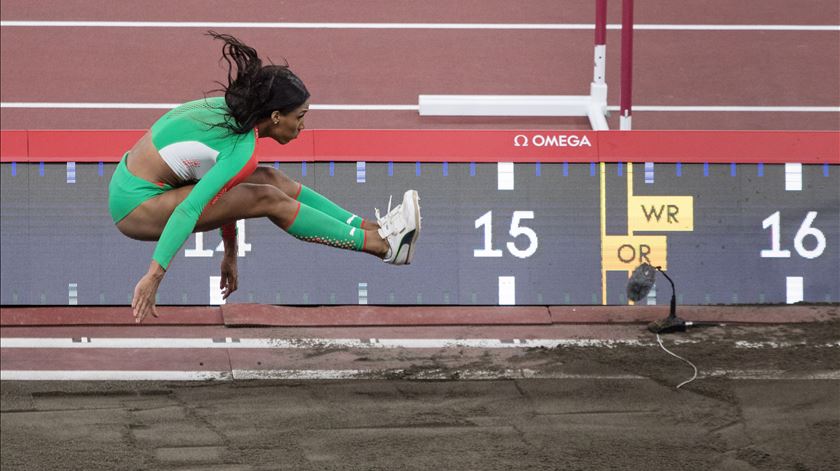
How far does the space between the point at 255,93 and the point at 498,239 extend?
13.4ft

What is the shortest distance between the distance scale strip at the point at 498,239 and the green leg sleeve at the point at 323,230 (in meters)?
3.33

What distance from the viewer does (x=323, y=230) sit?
6492 millimetres

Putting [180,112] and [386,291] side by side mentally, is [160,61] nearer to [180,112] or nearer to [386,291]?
[386,291]

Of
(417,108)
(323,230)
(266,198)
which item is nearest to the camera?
(266,198)

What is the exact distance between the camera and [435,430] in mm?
7906

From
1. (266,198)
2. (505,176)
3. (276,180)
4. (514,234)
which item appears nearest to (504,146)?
(505,176)

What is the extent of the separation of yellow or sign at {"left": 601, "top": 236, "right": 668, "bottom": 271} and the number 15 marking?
1.66ft

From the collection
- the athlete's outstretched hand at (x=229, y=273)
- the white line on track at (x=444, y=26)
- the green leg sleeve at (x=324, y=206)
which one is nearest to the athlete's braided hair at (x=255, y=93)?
the green leg sleeve at (x=324, y=206)

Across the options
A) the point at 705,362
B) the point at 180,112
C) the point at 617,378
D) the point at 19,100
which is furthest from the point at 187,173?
the point at 19,100

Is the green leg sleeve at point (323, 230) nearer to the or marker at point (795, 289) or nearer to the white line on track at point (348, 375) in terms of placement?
the white line on track at point (348, 375)

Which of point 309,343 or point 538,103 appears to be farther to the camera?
point 538,103

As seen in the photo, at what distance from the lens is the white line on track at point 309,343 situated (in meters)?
9.41

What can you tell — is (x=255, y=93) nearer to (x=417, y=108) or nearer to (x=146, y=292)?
(x=146, y=292)

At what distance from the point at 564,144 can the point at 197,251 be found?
2704 millimetres
